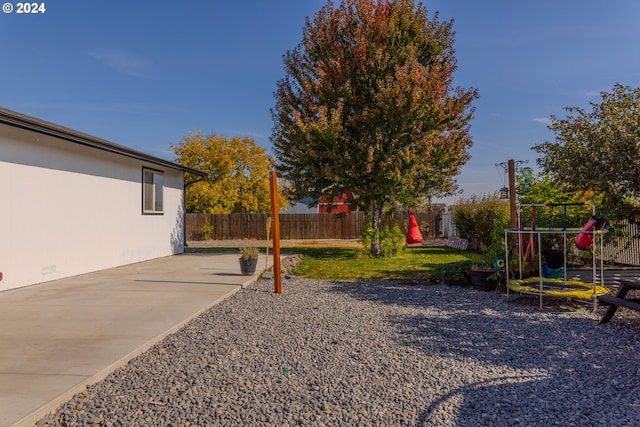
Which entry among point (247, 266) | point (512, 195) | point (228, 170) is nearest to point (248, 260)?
point (247, 266)

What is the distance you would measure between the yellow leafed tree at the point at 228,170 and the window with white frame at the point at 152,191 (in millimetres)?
12062

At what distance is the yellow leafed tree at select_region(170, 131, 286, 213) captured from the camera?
25078mm

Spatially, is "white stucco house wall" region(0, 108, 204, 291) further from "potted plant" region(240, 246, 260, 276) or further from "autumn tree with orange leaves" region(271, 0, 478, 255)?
"autumn tree with orange leaves" region(271, 0, 478, 255)

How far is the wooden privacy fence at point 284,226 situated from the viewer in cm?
2362

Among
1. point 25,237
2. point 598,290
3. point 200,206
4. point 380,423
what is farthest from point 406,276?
point 200,206

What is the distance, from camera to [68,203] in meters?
8.42

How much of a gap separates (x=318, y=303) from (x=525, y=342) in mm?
2822

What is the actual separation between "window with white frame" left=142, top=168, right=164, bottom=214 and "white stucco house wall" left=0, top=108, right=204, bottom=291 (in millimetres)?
28

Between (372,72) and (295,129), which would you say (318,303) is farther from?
(372,72)

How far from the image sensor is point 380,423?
8.18ft

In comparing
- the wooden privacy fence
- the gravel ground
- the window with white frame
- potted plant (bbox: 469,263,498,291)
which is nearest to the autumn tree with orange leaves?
the window with white frame

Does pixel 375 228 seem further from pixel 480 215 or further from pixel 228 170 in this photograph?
pixel 228 170

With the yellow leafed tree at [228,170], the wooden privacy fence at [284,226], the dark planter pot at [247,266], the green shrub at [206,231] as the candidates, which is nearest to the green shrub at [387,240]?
the dark planter pot at [247,266]

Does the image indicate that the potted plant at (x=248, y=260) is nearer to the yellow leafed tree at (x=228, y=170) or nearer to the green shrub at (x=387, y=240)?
the green shrub at (x=387, y=240)
